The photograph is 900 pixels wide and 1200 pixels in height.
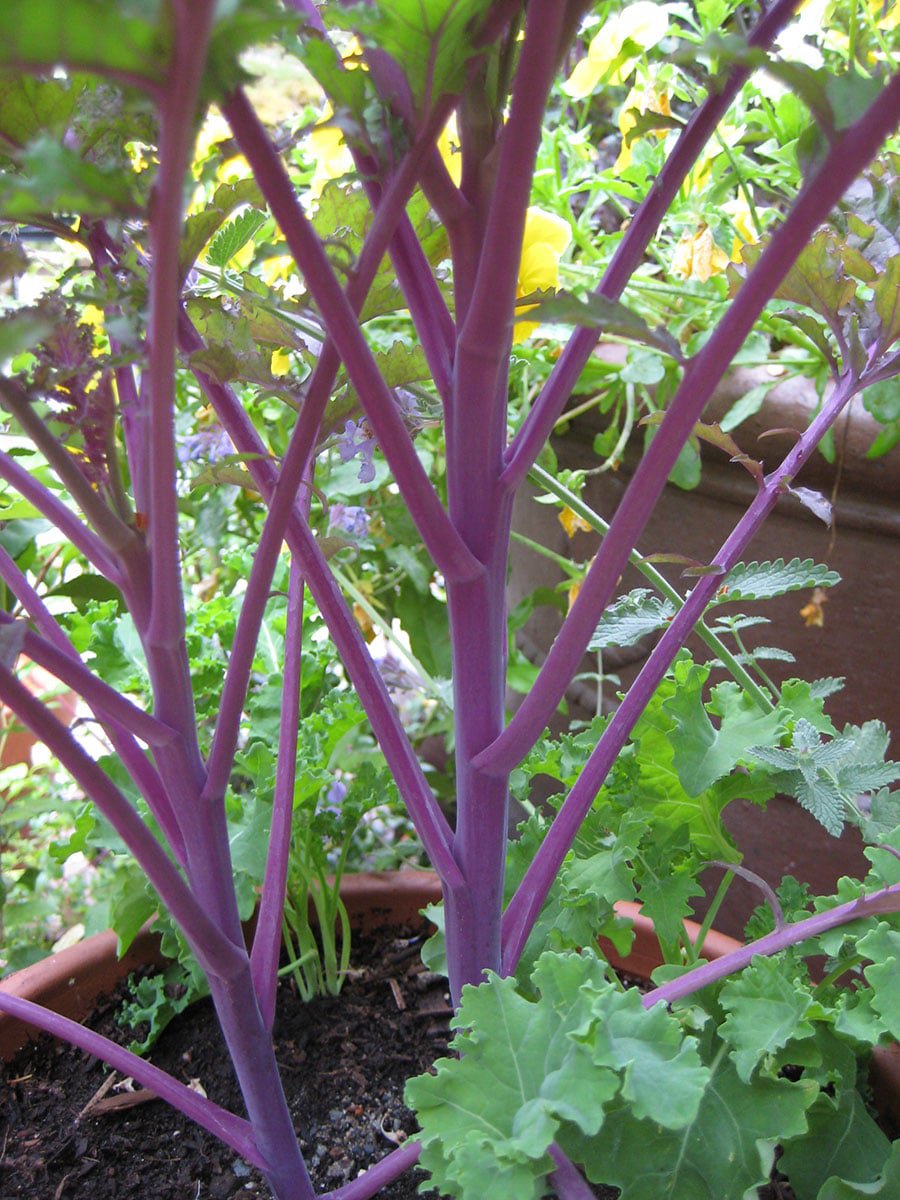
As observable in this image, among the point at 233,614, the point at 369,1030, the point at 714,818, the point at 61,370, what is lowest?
the point at 369,1030

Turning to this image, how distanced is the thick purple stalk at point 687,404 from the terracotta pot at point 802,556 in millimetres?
531

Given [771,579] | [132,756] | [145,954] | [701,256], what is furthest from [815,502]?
[145,954]

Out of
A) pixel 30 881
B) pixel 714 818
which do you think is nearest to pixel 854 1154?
pixel 714 818

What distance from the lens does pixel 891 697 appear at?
2.97 ft

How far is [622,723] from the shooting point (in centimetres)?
51

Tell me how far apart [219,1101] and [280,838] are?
10.0 inches

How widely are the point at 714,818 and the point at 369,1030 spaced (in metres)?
0.30

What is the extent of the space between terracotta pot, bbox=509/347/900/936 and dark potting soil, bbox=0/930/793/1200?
39 centimetres

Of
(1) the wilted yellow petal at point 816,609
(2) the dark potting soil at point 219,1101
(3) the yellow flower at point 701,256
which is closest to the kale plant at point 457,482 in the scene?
(2) the dark potting soil at point 219,1101

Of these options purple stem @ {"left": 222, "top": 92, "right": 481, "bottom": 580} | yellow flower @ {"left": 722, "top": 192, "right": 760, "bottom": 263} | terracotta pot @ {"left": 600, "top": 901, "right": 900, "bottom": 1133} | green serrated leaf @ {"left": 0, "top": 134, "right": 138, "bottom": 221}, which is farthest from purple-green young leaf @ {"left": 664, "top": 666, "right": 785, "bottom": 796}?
yellow flower @ {"left": 722, "top": 192, "right": 760, "bottom": 263}

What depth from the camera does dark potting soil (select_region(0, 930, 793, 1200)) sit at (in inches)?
24.0

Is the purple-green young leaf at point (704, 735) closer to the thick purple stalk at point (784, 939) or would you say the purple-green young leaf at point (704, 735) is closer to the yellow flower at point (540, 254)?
the thick purple stalk at point (784, 939)

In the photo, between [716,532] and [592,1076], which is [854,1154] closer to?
[592,1076]

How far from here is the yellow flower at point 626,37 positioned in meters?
0.88
